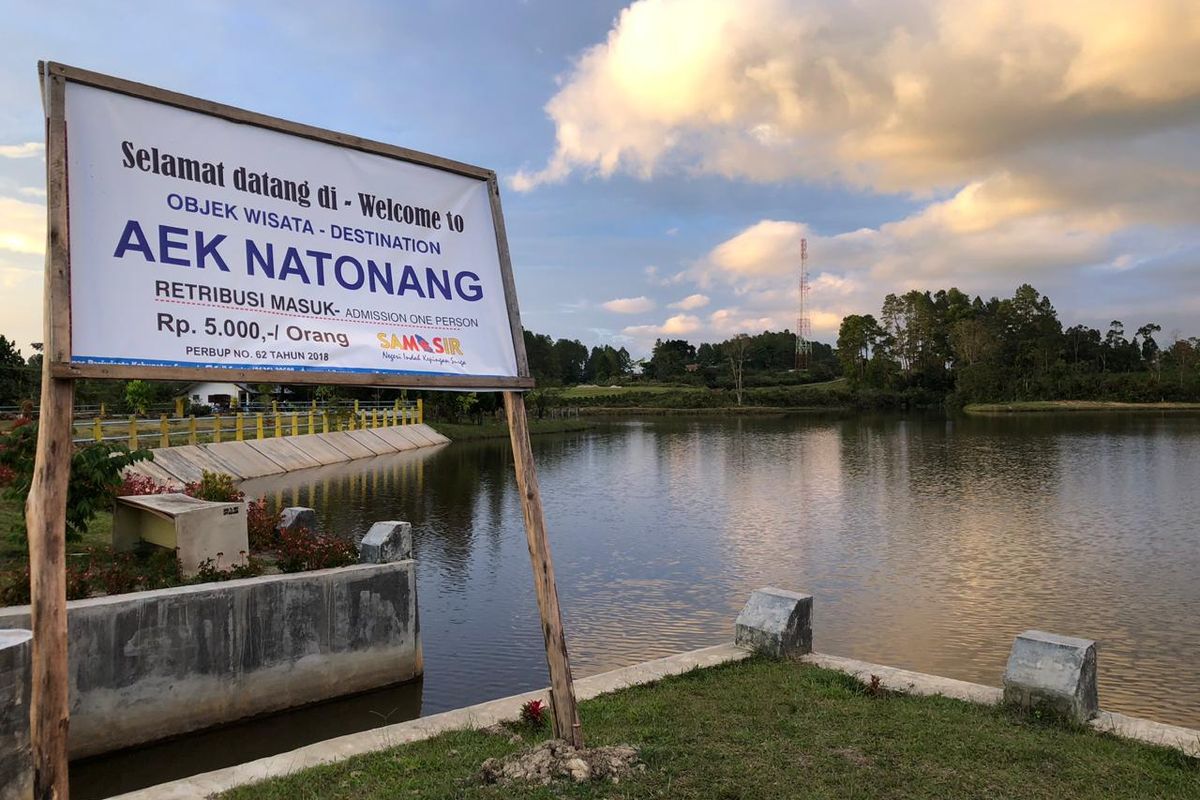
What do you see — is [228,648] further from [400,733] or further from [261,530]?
[261,530]

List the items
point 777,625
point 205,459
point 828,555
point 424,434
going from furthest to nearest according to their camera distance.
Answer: point 424,434 < point 205,459 < point 828,555 < point 777,625

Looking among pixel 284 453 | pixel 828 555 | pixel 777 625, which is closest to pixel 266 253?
pixel 777 625

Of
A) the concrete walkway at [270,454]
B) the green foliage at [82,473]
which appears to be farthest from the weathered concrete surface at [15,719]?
the concrete walkway at [270,454]

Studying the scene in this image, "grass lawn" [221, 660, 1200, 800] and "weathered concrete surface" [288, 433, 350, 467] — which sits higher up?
"weathered concrete surface" [288, 433, 350, 467]

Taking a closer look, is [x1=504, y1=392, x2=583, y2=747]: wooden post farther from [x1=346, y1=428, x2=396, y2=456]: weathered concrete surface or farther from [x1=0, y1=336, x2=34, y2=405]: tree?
[x1=0, y1=336, x2=34, y2=405]: tree

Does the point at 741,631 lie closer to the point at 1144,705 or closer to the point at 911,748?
the point at 911,748

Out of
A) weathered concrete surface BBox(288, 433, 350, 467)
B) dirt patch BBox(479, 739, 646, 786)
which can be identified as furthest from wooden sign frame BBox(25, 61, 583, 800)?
weathered concrete surface BBox(288, 433, 350, 467)

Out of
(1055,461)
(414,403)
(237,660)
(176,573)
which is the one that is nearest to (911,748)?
(237,660)

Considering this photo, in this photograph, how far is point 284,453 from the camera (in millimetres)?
31547

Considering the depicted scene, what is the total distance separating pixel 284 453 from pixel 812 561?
22613 mm

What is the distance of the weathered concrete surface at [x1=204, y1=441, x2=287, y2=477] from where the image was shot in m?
27.7

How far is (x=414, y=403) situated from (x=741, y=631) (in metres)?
45.9

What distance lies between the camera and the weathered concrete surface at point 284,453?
100.0ft

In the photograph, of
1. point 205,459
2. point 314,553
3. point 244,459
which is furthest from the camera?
point 244,459
